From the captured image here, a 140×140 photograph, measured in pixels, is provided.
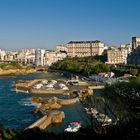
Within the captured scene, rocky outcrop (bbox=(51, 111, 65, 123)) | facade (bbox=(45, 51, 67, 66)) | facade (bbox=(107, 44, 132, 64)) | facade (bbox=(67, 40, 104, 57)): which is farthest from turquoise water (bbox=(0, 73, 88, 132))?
facade (bbox=(45, 51, 67, 66))

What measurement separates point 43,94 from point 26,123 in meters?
10.9

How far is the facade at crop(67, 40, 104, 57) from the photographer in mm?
70875

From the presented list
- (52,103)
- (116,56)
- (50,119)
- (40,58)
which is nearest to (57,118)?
(50,119)

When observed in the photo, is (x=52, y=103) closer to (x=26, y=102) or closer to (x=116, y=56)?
(x=26, y=102)

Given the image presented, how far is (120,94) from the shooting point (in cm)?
1712

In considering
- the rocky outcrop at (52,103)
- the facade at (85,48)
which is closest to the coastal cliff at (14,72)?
the facade at (85,48)

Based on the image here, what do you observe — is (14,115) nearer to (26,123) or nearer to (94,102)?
(26,123)

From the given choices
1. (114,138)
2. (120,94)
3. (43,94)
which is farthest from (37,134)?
(43,94)

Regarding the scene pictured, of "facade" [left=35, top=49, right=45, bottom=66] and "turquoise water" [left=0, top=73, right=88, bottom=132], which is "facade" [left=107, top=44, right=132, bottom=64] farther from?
"turquoise water" [left=0, top=73, right=88, bottom=132]

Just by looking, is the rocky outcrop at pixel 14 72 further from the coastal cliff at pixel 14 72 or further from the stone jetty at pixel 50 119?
the stone jetty at pixel 50 119

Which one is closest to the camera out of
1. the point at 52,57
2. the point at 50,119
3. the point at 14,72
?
the point at 50,119

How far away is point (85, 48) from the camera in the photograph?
236ft

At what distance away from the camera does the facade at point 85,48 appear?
70.9 metres

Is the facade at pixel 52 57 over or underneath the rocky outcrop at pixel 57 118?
over
